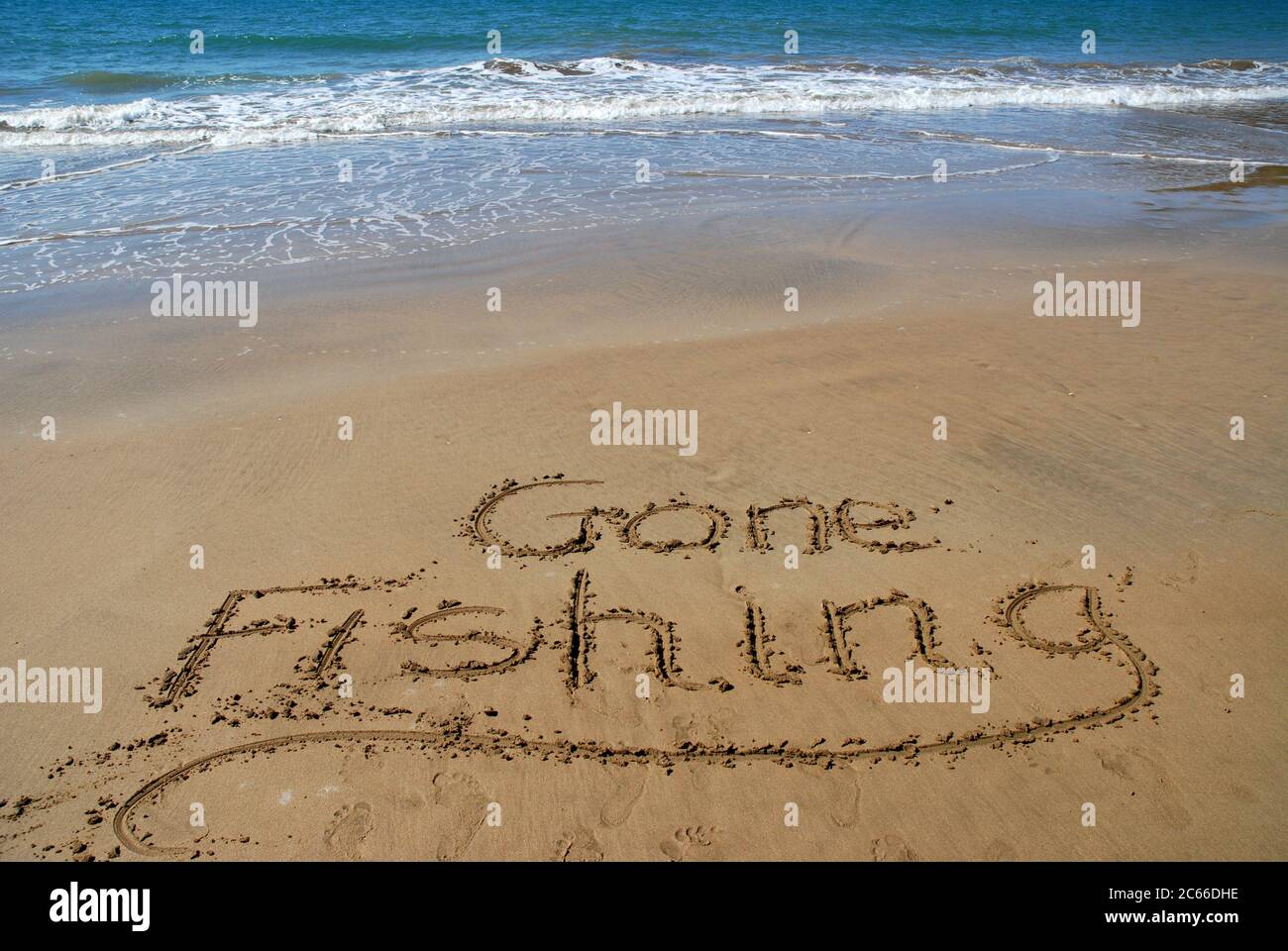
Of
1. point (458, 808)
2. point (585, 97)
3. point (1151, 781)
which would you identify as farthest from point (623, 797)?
point (585, 97)

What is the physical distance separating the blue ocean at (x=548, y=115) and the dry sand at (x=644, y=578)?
320cm

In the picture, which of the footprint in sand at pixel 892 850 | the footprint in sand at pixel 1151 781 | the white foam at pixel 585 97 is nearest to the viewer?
the footprint in sand at pixel 892 850

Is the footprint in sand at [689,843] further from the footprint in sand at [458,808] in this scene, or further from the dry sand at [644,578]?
the footprint in sand at [458,808]

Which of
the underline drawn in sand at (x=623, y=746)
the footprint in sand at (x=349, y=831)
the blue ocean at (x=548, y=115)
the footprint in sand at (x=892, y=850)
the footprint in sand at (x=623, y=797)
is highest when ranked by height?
the blue ocean at (x=548, y=115)

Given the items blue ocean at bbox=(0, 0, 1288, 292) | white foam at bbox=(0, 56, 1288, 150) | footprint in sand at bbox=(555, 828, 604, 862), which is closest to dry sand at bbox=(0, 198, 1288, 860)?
footprint in sand at bbox=(555, 828, 604, 862)

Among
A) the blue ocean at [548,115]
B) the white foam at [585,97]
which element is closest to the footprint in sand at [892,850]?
the blue ocean at [548,115]

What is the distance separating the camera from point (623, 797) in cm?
351

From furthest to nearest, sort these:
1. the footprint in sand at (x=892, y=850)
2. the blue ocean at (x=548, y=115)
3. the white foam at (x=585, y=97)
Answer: the white foam at (x=585, y=97)
the blue ocean at (x=548, y=115)
the footprint in sand at (x=892, y=850)

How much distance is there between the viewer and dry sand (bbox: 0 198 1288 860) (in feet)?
11.4

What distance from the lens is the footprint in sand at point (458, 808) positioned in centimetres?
335

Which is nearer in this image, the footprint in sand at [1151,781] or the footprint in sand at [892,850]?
the footprint in sand at [892,850]

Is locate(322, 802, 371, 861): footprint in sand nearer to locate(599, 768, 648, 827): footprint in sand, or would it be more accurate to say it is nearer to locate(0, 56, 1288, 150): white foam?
locate(599, 768, 648, 827): footprint in sand

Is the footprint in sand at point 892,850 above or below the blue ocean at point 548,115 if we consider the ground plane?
below

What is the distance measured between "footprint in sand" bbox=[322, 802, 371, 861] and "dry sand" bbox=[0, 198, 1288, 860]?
0.07 ft
